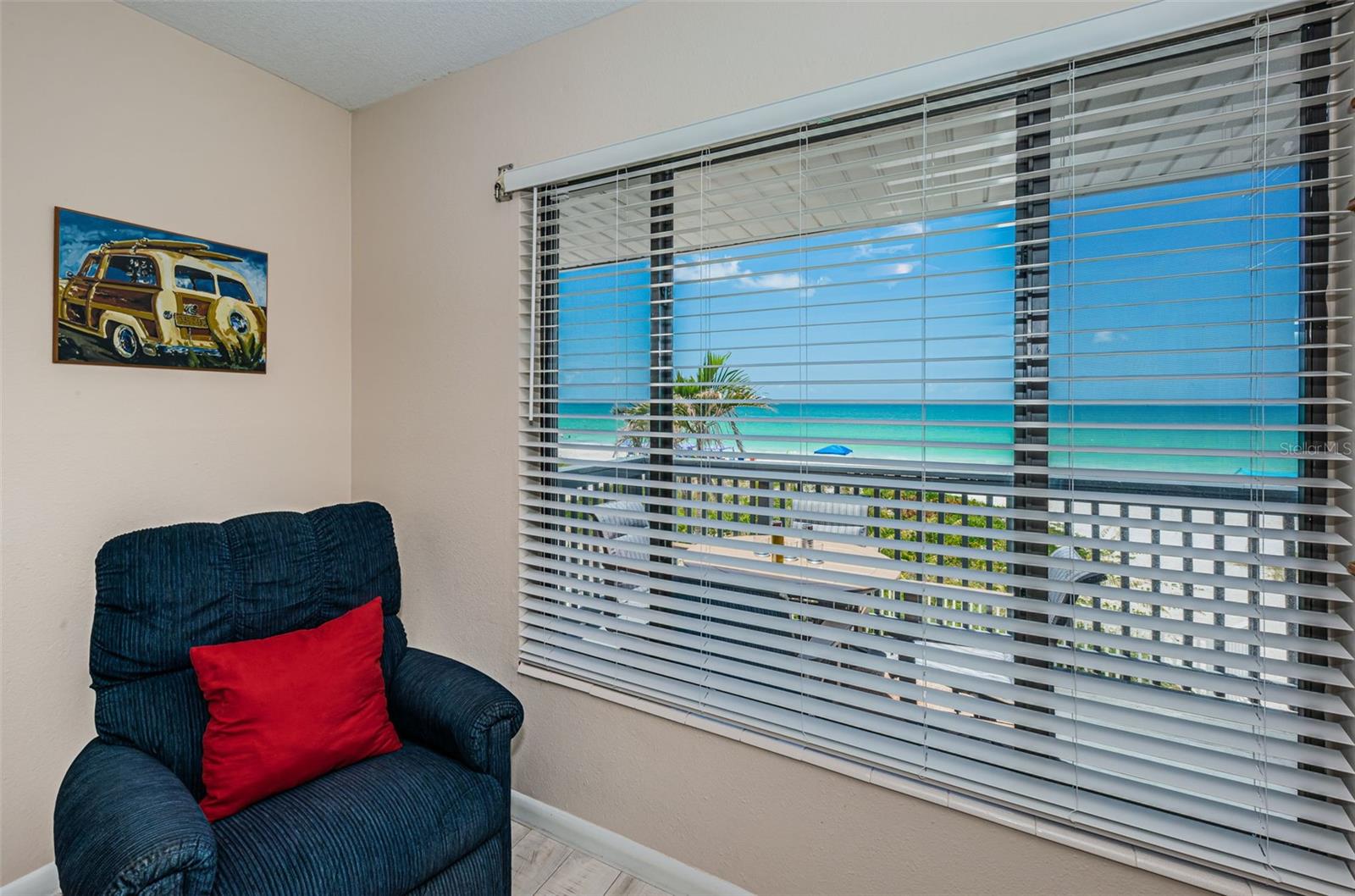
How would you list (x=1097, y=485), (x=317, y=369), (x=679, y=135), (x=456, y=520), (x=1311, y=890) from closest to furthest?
1. (x=1311, y=890)
2. (x=1097, y=485)
3. (x=679, y=135)
4. (x=456, y=520)
5. (x=317, y=369)

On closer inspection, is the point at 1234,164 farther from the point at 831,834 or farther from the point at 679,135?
the point at 831,834

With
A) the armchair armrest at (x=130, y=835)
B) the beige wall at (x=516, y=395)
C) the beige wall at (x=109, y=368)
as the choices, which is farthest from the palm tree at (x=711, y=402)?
the beige wall at (x=109, y=368)

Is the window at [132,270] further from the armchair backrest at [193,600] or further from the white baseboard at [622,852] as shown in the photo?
the white baseboard at [622,852]

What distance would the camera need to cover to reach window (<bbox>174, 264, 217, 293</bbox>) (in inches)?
81.0

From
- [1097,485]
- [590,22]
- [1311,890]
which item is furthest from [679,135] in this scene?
[1311,890]

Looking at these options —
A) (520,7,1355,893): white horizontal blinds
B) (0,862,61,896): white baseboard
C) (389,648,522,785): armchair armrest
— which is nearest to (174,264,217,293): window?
(520,7,1355,893): white horizontal blinds

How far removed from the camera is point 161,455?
205 cm

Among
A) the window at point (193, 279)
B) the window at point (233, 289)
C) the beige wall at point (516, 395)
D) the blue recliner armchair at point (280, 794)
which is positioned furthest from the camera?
the window at point (233, 289)

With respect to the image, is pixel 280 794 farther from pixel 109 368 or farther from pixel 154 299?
pixel 154 299

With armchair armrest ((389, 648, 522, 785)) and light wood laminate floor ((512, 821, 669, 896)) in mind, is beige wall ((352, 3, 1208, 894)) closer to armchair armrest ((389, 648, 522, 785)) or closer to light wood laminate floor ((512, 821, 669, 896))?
light wood laminate floor ((512, 821, 669, 896))

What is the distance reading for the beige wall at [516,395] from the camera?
153cm

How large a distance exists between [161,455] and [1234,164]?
291 centimetres

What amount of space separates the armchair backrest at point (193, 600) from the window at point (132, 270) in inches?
30.6

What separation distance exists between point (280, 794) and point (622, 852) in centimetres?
98
